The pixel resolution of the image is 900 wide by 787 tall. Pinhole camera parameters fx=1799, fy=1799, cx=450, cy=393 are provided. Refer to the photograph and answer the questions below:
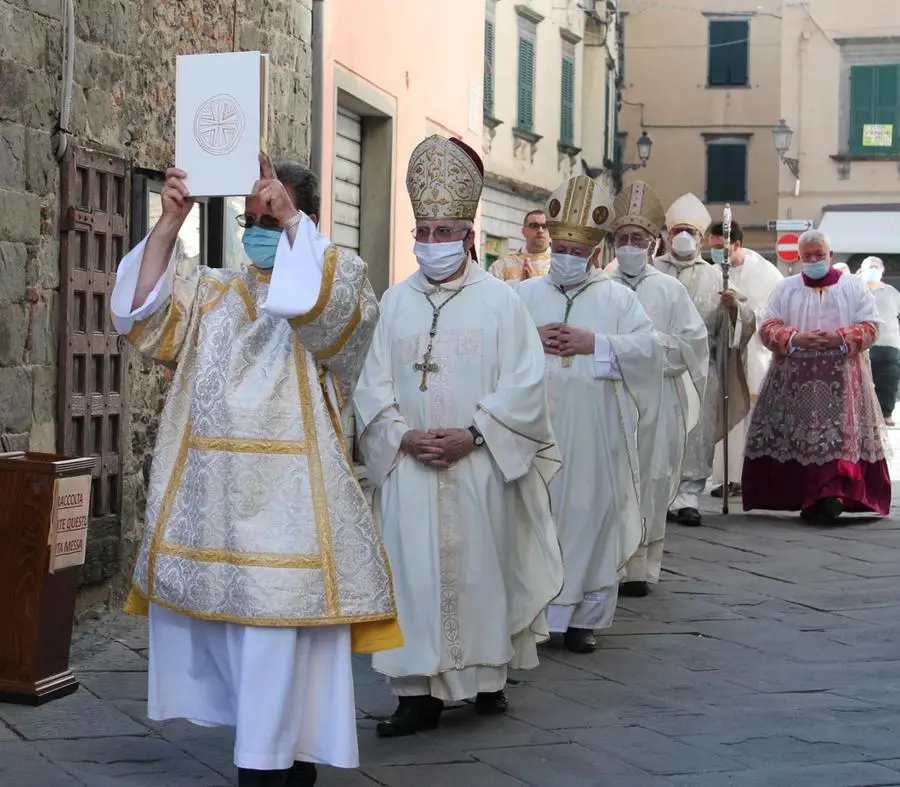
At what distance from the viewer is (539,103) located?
83.7 feet

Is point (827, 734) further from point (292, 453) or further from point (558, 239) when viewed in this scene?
point (558, 239)

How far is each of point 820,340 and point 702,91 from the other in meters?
29.0

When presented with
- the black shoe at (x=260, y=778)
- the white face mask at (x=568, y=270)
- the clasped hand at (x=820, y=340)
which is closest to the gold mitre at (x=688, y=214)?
the clasped hand at (x=820, y=340)

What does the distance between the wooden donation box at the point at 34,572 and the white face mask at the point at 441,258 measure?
4.43 feet

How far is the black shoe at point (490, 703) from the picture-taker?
5.83 m

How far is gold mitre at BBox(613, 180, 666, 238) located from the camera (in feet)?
28.8

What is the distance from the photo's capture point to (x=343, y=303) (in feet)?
15.2

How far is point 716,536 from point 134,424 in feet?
13.7

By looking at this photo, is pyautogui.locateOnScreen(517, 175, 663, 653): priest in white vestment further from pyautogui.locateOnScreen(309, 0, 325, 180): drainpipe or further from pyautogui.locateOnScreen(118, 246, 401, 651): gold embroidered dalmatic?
pyautogui.locateOnScreen(309, 0, 325, 180): drainpipe

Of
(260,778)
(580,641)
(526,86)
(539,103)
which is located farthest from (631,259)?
(539,103)

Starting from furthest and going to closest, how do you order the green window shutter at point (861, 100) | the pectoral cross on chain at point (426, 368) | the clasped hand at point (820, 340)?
1. the green window shutter at point (861, 100)
2. the clasped hand at point (820, 340)
3. the pectoral cross on chain at point (426, 368)

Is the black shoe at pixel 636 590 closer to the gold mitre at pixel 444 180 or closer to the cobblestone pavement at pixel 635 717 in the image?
the cobblestone pavement at pixel 635 717

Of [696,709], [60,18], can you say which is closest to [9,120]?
[60,18]

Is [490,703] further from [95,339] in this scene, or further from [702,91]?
[702,91]
